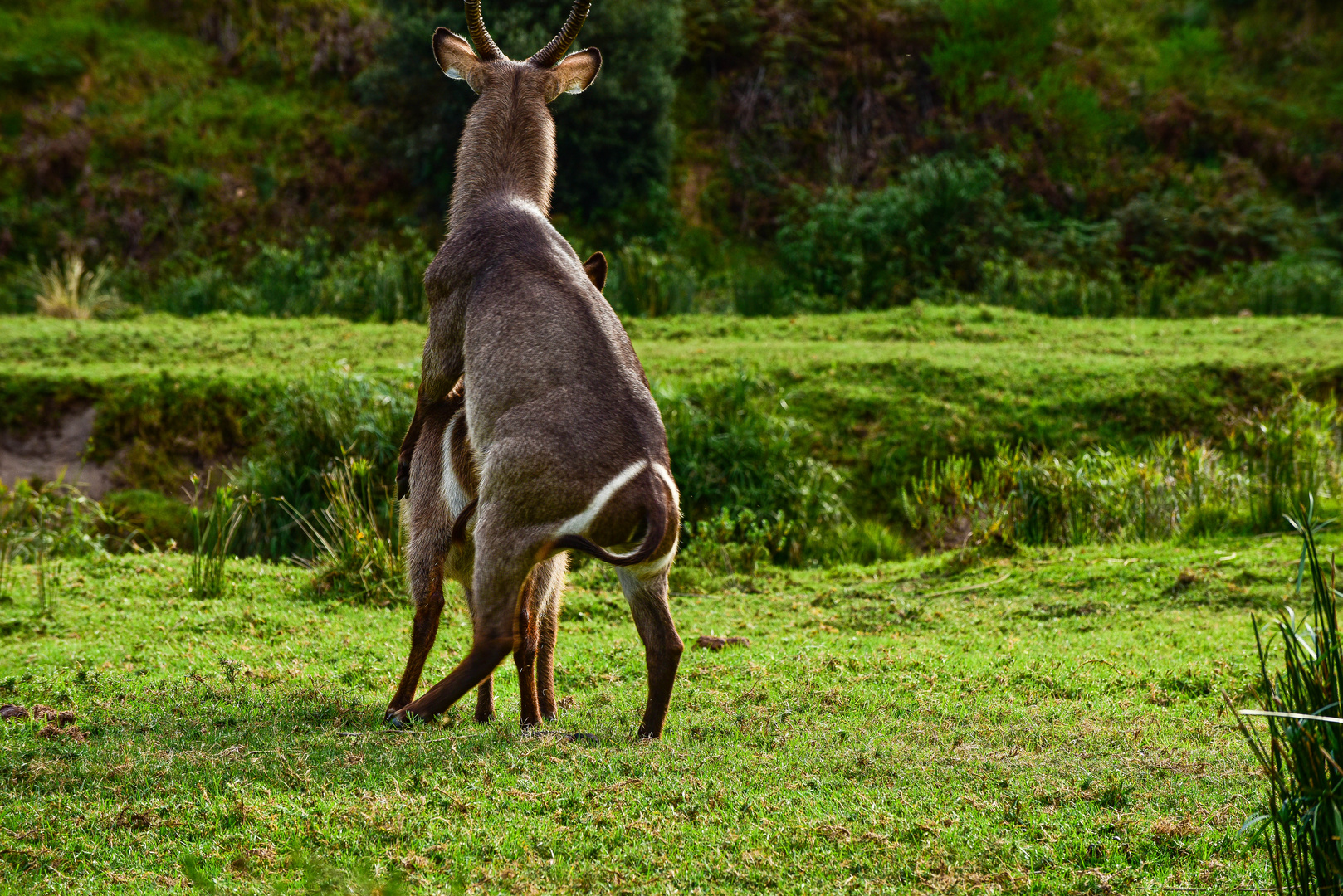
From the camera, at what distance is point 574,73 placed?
5352 millimetres

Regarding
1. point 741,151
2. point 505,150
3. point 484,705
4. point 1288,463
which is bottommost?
point 484,705

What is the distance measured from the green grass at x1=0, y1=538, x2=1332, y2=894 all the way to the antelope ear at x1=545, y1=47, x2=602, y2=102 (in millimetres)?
2730

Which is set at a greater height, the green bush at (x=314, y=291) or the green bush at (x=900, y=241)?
the green bush at (x=900, y=241)

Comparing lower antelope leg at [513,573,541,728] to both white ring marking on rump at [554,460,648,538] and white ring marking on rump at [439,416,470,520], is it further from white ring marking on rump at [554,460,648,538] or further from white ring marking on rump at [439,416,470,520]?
white ring marking on rump at [554,460,648,538]

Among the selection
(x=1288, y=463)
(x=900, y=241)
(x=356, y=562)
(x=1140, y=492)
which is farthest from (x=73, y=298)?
(x=1288, y=463)

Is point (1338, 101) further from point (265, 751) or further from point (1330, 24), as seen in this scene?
point (265, 751)

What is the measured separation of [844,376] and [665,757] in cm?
771

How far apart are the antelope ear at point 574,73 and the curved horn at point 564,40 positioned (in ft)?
0.16

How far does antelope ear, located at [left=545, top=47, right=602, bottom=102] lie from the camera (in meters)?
5.24

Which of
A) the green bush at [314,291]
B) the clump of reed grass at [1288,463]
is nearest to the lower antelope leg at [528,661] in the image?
the clump of reed grass at [1288,463]

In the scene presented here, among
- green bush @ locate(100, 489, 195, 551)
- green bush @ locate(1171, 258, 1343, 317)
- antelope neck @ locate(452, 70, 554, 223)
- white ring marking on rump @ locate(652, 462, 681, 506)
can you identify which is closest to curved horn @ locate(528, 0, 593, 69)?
antelope neck @ locate(452, 70, 554, 223)

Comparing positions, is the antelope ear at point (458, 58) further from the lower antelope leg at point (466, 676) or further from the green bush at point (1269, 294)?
the green bush at point (1269, 294)

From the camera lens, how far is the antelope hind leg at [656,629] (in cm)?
400

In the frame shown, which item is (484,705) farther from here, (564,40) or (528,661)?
(564,40)
